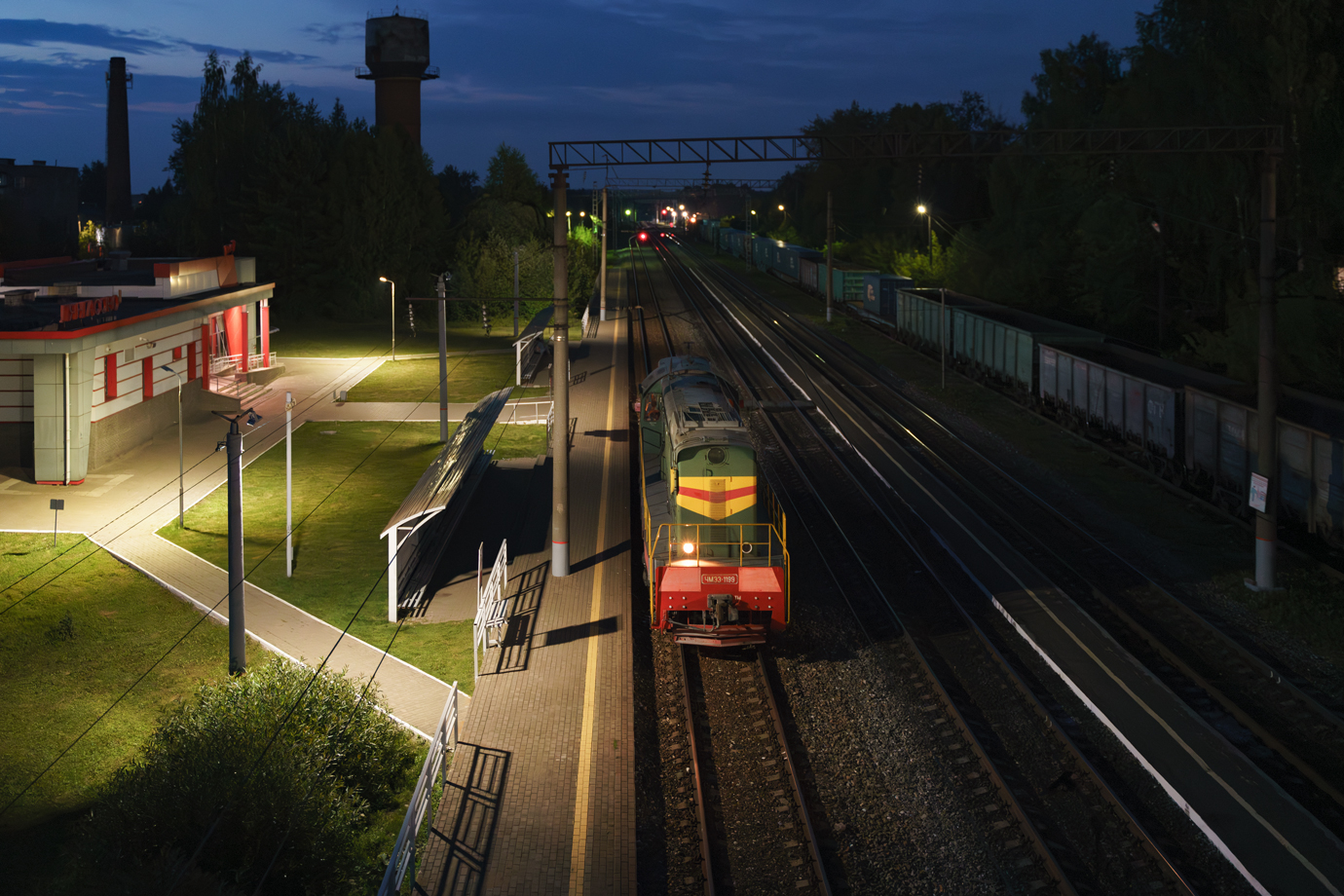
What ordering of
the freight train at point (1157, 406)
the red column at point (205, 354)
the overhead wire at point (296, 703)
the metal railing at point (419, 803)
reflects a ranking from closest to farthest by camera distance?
the overhead wire at point (296, 703), the metal railing at point (419, 803), the freight train at point (1157, 406), the red column at point (205, 354)

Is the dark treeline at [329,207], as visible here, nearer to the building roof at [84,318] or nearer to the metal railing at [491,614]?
the building roof at [84,318]

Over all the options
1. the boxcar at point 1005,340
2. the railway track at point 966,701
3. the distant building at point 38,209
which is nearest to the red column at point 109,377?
the railway track at point 966,701

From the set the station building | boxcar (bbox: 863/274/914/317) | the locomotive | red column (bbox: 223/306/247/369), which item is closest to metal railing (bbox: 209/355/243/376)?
the station building

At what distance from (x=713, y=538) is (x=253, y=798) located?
9039mm

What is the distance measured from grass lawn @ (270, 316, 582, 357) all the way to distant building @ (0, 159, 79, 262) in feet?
109

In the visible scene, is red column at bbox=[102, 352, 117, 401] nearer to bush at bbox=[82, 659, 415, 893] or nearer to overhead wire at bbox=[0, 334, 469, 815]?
overhead wire at bbox=[0, 334, 469, 815]

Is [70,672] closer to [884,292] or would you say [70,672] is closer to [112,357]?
[112,357]

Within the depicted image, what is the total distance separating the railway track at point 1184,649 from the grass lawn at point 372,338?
36.2 m

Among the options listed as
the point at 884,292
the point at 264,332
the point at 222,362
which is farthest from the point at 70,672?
the point at 884,292

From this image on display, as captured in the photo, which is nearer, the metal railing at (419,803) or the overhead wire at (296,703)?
the overhead wire at (296,703)

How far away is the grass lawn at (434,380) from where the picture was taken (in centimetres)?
4484

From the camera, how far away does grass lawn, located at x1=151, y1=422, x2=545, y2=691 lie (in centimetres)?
1973

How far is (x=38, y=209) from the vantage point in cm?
9819

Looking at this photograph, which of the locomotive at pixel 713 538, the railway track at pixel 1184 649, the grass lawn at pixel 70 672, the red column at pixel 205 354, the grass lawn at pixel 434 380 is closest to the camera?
the grass lawn at pixel 70 672
